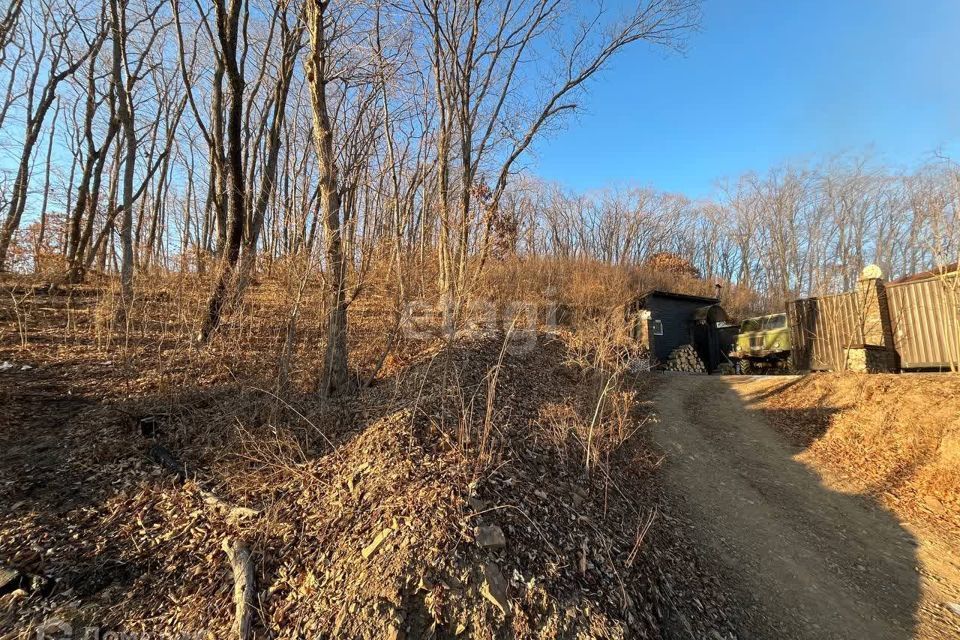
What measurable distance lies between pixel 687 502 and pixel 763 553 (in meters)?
1.02

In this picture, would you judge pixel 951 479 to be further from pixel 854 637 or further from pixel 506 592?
pixel 506 592

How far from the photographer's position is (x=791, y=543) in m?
4.60

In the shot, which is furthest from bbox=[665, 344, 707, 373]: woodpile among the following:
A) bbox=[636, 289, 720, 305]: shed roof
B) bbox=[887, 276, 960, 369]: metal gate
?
bbox=[887, 276, 960, 369]: metal gate

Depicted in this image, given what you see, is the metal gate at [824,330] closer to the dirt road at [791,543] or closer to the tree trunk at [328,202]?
the dirt road at [791,543]

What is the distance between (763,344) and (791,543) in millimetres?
14206

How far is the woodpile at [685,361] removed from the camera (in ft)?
56.6

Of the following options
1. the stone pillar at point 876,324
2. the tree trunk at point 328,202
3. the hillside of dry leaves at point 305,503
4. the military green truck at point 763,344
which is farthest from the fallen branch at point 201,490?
the military green truck at point 763,344

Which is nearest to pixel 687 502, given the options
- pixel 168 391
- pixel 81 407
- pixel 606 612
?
pixel 606 612

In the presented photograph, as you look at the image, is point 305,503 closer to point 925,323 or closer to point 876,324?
point 876,324

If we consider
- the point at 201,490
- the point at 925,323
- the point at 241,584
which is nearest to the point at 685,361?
the point at 925,323

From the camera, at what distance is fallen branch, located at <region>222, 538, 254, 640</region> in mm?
2225

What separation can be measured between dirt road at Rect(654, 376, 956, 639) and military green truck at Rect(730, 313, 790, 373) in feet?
31.2

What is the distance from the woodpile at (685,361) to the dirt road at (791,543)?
32.0 feet

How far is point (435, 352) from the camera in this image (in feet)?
21.0
